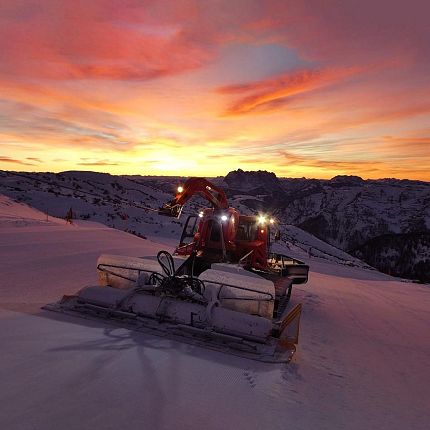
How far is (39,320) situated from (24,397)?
2888mm

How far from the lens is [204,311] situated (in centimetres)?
679

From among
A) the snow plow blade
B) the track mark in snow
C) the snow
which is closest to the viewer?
the snow

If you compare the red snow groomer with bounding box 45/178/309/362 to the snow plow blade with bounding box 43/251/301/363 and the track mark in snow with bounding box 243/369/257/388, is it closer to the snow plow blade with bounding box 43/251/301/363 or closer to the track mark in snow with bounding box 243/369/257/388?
the snow plow blade with bounding box 43/251/301/363

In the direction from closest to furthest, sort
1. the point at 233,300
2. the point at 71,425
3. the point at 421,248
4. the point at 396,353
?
the point at 71,425, the point at 233,300, the point at 396,353, the point at 421,248

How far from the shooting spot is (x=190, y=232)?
1307cm

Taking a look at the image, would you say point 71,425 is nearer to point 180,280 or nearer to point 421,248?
point 180,280

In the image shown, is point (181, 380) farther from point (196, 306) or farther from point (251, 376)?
point (196, 306)

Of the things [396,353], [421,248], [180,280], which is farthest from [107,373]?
[421,248]

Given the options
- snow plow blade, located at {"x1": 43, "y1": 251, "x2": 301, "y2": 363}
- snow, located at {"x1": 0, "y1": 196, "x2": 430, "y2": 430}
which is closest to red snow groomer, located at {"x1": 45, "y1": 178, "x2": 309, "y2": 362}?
snow plow blade, located at {"x1": 43, "y1": 251, "x2": 301, "y2": 363}

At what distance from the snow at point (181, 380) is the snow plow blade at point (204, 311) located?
316mm

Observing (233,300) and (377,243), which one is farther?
(377,243)

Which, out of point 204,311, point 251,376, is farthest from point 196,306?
point 251,376

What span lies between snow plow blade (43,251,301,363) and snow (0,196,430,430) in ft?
1.04

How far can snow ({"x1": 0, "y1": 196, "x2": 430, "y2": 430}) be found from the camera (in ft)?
12.8
